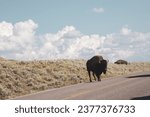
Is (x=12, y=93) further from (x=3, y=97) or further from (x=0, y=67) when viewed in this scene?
(x=0, y=67)

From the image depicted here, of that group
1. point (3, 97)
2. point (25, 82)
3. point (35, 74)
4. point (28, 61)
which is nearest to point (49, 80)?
point (35, 74)

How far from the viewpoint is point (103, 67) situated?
36625 millimetres

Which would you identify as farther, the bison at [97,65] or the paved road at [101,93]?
the bison at [97,65]

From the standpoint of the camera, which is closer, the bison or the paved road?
the paved road

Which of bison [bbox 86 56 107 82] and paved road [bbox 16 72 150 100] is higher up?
bison [bbox 86 56 107 82]

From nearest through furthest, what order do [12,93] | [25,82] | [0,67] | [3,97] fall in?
[3,97] → [12,93] → [25,82] → [0,67]

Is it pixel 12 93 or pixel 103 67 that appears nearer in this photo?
pixel 12 93

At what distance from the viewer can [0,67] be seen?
123ft

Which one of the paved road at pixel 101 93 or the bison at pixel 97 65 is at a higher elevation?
the bison at pixel 97 65

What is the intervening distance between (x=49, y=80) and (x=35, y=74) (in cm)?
147

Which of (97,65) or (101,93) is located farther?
(97,65)

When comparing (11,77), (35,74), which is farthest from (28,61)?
(11,77)

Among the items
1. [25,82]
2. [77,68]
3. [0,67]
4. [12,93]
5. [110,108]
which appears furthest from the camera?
[77,68]

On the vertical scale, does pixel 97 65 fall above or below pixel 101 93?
above
